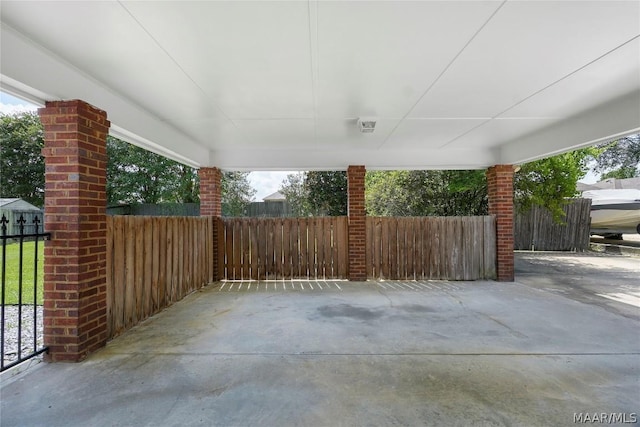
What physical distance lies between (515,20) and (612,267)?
8.96 metres

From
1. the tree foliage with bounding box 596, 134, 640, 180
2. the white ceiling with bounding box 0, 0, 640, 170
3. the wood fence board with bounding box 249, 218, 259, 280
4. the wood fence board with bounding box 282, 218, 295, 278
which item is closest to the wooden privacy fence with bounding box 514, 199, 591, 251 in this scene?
the white ceiling with bounding box 0, 0, 640, 170

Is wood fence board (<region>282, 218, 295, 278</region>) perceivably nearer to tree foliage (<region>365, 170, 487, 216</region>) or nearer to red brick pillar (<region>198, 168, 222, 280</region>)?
red brick pillar (<region>198, 168, 222, 280</region>)

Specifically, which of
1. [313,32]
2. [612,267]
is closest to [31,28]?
[313,32]

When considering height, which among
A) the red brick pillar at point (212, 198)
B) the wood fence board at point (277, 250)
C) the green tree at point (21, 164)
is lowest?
the wood fence board at point (277, 250)

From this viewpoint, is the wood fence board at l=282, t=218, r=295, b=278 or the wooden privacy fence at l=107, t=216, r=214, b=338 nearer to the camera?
the wooden privacy fence at l=107, t=216, r=214, b=338

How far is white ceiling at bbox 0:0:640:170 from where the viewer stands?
220cm

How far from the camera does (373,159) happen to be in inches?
267

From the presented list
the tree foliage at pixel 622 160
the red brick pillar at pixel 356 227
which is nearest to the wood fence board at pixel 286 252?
the red brick pillar at pixel 356 227

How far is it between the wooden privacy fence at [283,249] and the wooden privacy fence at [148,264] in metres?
0.75

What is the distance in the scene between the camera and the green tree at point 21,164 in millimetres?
14062

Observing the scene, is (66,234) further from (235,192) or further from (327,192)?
(235,192)

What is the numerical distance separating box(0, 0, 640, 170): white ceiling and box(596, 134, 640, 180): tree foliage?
26.2 meters

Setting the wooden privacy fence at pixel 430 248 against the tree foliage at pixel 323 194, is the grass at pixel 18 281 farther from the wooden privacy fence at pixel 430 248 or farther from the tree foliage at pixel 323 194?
the tree foliage at pixel 323 194

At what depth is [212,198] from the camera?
22.3ft
